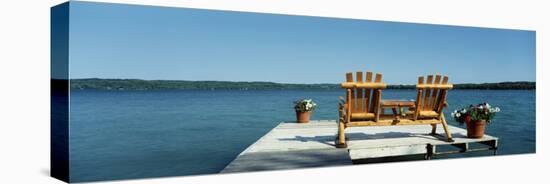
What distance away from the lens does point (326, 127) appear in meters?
7.99

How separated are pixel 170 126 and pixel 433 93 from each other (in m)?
3.23

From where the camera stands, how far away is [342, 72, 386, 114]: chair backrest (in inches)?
260

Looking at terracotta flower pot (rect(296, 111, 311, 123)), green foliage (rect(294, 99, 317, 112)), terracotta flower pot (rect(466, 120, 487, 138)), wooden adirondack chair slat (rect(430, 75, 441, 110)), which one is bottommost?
terracotta flower pot (rect(466, 120, 487, 138))

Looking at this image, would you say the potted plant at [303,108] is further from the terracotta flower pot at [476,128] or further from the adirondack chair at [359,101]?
the terracotta flower pot at [476,128]

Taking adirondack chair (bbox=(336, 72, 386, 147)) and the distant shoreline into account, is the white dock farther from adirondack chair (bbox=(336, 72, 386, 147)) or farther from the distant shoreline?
the distant shoreline

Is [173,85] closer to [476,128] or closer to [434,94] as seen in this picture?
[434,94]

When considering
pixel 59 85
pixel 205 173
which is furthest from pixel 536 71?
pixel 59 85

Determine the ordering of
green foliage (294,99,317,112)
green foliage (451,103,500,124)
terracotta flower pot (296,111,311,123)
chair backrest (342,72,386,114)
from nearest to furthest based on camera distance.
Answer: chair backrest (342,72,386,114)
green foliage (294,99,317,112)
green foliage (451,103,500,124)
terracotta flower pot (296,111,311,123)

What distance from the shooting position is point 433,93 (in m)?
7.17

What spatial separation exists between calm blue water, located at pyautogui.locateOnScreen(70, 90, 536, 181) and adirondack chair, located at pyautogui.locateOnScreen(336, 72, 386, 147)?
302 millimetres

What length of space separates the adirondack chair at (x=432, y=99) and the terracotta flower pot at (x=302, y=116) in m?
1.48

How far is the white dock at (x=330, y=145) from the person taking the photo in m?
6.37

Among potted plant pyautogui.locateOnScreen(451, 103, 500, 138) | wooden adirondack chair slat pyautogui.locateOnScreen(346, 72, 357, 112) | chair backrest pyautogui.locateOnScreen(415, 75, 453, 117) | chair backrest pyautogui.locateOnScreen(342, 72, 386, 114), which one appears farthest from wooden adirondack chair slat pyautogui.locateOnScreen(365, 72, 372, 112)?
potted plant pyautogui.locateOnScreen(451, 103, 500, 138)

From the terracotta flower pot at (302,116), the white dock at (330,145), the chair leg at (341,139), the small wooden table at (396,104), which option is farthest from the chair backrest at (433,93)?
the terracotta flower pot at (302,116)
